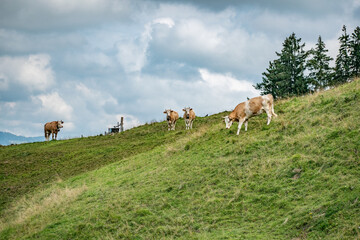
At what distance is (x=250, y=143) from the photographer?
16.9m

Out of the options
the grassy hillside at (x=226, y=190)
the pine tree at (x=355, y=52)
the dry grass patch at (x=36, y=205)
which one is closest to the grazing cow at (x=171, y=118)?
the grassy hillside at (x=226, y=190)

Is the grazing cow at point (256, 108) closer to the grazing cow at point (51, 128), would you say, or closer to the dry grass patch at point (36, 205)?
the dry grass patch at point (36, 205)

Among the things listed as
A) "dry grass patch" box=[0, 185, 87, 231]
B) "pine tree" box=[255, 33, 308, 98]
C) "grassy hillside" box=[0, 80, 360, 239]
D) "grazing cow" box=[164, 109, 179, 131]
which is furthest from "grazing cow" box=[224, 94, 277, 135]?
"pine tree" box=[255, 33, 308, 98]

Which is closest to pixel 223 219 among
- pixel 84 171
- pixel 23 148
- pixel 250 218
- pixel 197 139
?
pixel 250 218

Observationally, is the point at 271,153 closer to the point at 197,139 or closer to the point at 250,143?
the point at 250,143

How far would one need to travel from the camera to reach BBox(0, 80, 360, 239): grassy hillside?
9991 millimetres

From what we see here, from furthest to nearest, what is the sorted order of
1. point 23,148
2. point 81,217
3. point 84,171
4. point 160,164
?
point 23,148
point 84,171
point 160,164
point 81,217

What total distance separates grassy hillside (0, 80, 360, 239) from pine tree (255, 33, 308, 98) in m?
31.2

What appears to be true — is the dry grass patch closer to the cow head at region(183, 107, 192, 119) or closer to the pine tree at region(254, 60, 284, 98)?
the cow head at region(183, 107, 192, 119)

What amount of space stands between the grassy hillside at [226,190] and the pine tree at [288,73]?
31.2 metres

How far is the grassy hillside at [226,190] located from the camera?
9991 mm

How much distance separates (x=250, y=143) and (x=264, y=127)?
3.14m

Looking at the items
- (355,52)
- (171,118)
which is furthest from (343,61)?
(171,118)

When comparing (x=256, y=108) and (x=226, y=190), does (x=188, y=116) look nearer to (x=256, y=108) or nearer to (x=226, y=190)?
(x=256, y=108)
